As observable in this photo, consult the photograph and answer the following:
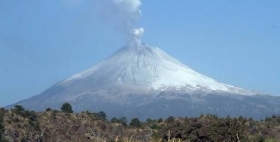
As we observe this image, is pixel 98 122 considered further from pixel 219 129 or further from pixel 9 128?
pixel 219 129

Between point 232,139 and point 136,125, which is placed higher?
point 136,125

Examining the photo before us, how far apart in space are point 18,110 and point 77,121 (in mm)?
4759

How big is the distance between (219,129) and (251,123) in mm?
30011

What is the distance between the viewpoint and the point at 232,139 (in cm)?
2908

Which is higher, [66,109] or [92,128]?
[66,109]

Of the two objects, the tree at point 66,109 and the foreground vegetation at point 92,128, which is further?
the tree at point 66,109

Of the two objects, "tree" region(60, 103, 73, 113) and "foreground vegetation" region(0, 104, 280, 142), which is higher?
"tree" region(60, 103, 73, 113)

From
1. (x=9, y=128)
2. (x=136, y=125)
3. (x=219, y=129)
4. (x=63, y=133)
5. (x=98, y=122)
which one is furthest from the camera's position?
(x=136, y=125)

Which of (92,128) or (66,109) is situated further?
(66,109)

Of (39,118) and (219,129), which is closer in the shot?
(219,129)

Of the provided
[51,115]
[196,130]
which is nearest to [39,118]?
[51,115]

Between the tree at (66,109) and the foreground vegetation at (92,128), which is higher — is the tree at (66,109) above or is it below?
above

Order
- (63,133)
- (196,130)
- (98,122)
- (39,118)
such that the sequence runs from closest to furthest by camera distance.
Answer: (196,130)
(63,133)
(39,118)
(98,122)

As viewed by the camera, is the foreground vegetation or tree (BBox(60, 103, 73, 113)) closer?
the foreground vegetation
